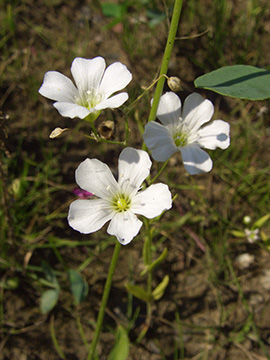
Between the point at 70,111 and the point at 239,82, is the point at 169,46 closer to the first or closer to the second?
the point at 239,82

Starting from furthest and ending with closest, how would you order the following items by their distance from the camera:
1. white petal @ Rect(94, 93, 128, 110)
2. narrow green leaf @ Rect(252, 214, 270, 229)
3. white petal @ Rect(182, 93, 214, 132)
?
1. narrow green leaf @ Rect(252, 214, 270, 229)
2. white petal @ Rect(182, 93, 214, 132)
3. white petal @ Rect(94, 93, 128, 110)

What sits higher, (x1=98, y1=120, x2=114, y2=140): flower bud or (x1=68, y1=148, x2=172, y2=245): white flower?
(x1=98, y1=120, x2=114, y2=140): flower bud

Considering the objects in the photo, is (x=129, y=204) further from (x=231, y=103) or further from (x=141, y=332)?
(x=231, y=103)

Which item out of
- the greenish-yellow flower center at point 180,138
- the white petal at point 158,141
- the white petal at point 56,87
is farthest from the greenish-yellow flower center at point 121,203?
the white petal at point 56,87

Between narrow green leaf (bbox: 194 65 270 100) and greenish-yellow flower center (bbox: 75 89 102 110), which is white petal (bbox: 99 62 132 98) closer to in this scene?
greenish-yellow flower center (bbox: 75 89 102 110)

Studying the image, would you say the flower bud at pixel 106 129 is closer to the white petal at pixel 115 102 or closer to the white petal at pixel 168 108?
the white petal at pixel 115 102

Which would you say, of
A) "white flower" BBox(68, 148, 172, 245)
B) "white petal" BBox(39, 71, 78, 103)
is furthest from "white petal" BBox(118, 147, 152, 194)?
"white petal" BBox(39, 71, 78, 103)

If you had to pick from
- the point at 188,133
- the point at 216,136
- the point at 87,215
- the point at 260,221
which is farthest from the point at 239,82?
the point at 260,221
